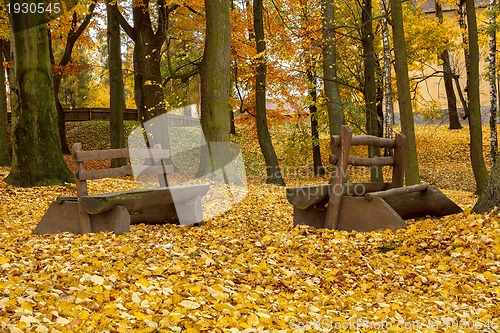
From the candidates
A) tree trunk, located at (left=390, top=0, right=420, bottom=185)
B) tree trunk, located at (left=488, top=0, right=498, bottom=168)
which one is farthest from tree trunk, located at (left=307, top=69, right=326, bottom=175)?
tree trunk, located at (left=390, top=0, right=420, bottom=185)

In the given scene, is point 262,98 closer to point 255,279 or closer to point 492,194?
point 492,194

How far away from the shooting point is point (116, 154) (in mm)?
8359

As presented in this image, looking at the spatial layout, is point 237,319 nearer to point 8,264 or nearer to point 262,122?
point 8,264

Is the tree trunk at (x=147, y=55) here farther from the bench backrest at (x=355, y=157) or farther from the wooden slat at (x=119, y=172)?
the bench backrest at (x=355, y=157)

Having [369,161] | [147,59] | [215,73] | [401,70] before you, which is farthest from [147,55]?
[369,161]

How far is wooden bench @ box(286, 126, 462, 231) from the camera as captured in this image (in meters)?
8.05

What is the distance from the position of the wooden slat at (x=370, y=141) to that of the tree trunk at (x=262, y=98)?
8.23 m

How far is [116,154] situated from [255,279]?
3311 mm

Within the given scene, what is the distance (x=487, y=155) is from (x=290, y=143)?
8741mm

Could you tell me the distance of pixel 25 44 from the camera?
12.5 metres

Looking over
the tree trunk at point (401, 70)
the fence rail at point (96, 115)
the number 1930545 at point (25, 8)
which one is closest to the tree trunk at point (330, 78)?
the tree trunk at point (401, 70)

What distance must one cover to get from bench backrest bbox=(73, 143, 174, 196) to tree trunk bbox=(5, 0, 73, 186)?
4.26 metres

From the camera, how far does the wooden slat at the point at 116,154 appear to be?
778cm

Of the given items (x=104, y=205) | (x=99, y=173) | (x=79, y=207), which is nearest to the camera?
(x=104, y=205)
